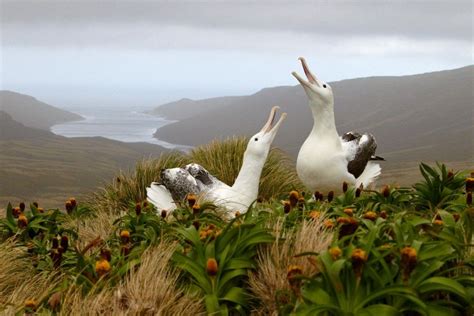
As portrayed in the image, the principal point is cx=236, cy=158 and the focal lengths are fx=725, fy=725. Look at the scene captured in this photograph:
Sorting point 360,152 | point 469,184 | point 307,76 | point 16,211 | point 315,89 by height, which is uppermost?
point 307,76

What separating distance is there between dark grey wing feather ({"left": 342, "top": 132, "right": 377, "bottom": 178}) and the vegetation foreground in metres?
2.41

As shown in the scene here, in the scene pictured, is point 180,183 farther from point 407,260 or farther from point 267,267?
point 407,260

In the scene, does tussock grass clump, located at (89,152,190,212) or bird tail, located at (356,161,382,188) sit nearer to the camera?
bird tail, located at (356,161,382,188)

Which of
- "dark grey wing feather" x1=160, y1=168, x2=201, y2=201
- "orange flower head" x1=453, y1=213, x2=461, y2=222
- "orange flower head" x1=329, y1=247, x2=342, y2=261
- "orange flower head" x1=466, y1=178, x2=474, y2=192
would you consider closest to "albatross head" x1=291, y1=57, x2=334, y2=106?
"dark grey wing feather" x1=160, y1=168, x2=201, y2=201

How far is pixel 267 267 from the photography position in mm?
5227

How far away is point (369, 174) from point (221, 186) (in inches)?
84.4

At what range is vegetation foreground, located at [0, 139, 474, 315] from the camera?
4.64 metres

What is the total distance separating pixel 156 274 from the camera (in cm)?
522

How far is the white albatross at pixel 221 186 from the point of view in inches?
362

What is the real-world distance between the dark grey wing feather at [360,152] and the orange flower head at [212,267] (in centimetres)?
474

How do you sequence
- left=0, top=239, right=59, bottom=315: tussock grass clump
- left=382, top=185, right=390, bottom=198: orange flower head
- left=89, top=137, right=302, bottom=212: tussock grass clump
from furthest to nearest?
left=89, top=137, right=302, bottom=212: tussock grass clump → left=382, top=185, right=390, bottom=198: orange flower head → left=0, top=239, right=59, bottom=315: tussock grass clump

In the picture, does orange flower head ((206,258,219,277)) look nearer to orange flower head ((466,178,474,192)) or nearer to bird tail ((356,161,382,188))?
orange flower head ((466,178,474,192))

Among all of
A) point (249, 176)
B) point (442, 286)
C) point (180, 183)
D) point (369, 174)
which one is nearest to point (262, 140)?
point (249, 176)

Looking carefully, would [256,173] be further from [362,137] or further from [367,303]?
[367,303]
